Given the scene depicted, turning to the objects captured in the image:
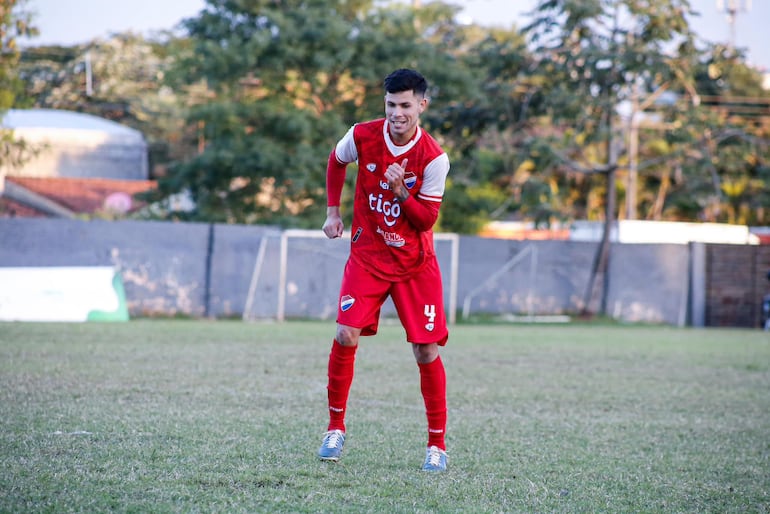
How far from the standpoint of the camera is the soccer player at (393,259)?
5.36 m

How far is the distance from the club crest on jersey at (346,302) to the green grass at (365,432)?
84cm

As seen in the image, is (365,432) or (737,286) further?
(737,286)

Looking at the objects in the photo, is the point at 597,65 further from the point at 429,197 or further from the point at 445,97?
the point at 429,197

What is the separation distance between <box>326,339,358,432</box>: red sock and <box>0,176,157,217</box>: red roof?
2495cm

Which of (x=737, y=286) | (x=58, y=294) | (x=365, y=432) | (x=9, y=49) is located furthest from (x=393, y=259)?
(x=737, y=286)

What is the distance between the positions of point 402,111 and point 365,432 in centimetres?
226

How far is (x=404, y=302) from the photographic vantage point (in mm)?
5484

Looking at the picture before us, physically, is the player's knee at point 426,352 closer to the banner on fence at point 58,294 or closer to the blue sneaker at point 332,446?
the blue sneaker at point 332,446

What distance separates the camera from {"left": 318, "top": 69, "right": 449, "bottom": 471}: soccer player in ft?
17.6

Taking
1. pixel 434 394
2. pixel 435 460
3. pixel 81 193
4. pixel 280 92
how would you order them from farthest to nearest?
pixel 81 193, pixel 280 92, pixel 434 394, pixel 435 460

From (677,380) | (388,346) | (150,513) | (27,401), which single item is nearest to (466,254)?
(388,346)

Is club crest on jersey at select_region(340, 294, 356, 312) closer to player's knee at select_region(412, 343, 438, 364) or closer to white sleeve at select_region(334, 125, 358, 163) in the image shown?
player's knee at select_region(412, 343, 438, 364)

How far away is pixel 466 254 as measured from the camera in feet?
75.0

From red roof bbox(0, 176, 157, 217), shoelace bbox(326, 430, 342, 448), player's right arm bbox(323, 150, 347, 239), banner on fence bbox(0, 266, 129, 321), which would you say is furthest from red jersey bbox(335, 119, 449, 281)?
red roof bbox(0, 176, 157, 217)
